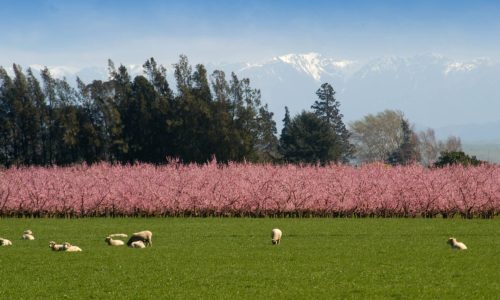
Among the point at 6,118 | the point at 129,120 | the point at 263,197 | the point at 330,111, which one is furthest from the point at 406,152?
the point at 263,197

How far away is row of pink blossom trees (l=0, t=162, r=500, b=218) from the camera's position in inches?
1634

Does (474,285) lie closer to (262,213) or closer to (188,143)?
(262,213)

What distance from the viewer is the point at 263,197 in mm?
41938

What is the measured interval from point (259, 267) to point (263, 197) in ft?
78.7

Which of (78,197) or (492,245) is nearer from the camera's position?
(492,245)

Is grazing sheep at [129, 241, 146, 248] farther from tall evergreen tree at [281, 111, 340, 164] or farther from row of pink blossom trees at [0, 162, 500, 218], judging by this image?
tall evergreen tree at [281, 111, 340, 164]

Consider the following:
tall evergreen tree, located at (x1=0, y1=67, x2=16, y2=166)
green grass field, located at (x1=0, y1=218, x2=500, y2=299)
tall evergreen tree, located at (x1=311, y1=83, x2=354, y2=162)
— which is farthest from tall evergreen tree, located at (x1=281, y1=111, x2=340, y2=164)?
green grass field, located at (x1=0, y1=218, x2=500, y2=299)

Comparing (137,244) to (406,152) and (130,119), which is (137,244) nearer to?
(130,119)

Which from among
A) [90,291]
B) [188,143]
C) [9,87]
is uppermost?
[9,87]

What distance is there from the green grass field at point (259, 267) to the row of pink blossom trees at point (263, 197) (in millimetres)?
13348

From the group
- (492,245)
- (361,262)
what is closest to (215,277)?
(361,262)

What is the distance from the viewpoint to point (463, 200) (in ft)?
135

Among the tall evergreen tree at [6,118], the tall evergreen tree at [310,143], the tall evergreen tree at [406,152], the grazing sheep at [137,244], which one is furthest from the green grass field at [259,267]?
the tall evergreen tree at [406,152]

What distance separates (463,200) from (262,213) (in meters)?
9.97
